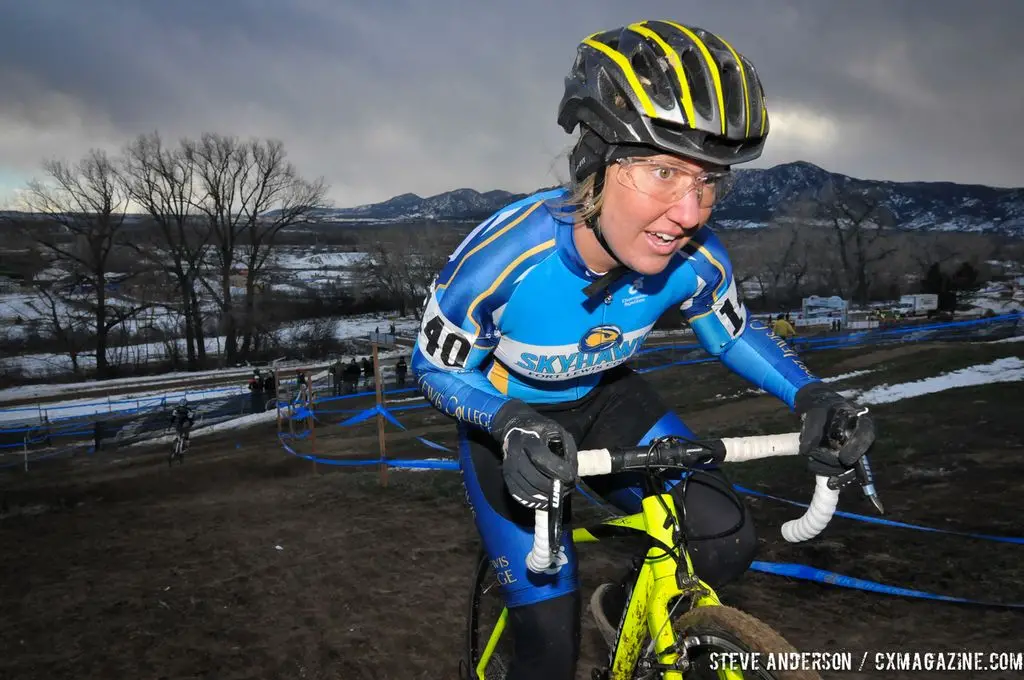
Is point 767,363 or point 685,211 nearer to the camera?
point 685,211

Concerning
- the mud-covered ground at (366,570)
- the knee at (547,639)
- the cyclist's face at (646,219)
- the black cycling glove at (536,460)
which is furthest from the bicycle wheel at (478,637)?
the cyclist's face at (646,219)

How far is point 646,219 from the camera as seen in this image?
87.2 inches

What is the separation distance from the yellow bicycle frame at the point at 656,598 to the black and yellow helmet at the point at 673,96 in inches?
51.3

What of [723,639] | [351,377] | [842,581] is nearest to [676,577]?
[723,639]

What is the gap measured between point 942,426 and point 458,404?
1055cm

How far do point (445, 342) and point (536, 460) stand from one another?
0.86 meters

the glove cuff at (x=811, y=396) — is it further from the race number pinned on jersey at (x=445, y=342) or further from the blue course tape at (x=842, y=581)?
the blue course tape at (x=842, y=581)

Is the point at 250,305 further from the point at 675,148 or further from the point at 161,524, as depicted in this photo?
the point at 675,148

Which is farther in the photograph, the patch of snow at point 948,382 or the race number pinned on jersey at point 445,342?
the patch of snow at point 948,382

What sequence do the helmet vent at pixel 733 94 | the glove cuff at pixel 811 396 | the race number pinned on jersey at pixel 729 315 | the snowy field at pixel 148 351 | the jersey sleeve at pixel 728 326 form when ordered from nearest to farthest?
the helmet vent at pixel 733 94 < the glove cuff at pixel 811 396 < the jersey sleeve at pixel 728 326 < the race number pinned on jersey at pixel 729 315 < the snowy field at pixel 148 351

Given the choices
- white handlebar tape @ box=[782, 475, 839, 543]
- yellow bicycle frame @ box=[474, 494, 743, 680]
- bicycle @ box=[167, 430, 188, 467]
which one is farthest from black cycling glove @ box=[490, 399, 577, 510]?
Result: bicycle @ box=[167, 430, 188, 467]

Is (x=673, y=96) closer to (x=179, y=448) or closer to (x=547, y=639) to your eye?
(x=547, y=639)

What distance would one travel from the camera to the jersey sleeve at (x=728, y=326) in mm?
2727

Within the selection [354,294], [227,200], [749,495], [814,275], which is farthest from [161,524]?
[814,275]
